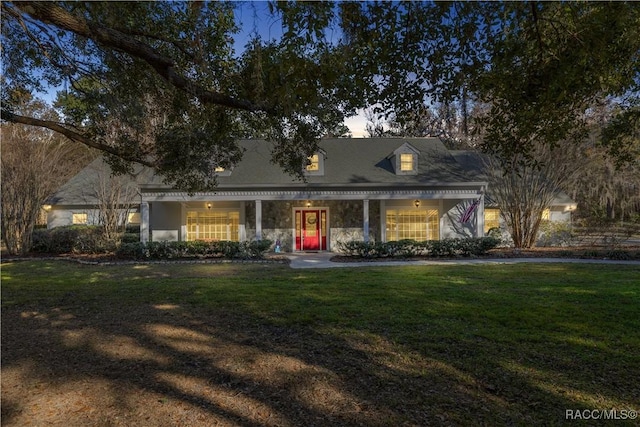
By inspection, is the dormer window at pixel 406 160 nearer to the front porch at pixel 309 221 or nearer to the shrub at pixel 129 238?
the front porch at pixel 309 221

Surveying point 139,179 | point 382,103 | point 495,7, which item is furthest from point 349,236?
point 495,7

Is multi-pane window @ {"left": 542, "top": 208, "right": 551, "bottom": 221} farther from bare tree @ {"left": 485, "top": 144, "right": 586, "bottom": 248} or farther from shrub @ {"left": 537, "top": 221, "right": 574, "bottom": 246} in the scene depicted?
bare tree @ {"left": 485, "top": 144, "right": 586, "bottom": 248}

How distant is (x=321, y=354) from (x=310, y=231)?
1409cm

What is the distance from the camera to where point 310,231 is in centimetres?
1869

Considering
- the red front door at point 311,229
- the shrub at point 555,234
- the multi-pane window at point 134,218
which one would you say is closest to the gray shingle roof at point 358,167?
the red front door at point 311,229

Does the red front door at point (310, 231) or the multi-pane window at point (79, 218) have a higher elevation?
the multi-pane window at point (79, 218)

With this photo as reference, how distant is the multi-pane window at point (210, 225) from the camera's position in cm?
1869

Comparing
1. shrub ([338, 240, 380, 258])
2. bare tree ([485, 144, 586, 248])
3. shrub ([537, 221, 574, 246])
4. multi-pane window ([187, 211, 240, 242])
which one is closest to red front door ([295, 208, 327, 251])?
multi-pane window ([187, 211, 240, 242])

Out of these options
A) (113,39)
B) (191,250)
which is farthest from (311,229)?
(113,39)

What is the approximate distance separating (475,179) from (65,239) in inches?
666

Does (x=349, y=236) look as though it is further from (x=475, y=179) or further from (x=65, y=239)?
(x=65, y=239)

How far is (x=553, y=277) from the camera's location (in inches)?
390

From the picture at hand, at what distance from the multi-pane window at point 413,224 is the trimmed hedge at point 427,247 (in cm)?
368

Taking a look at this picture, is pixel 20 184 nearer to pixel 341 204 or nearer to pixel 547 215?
pixel 341 204
